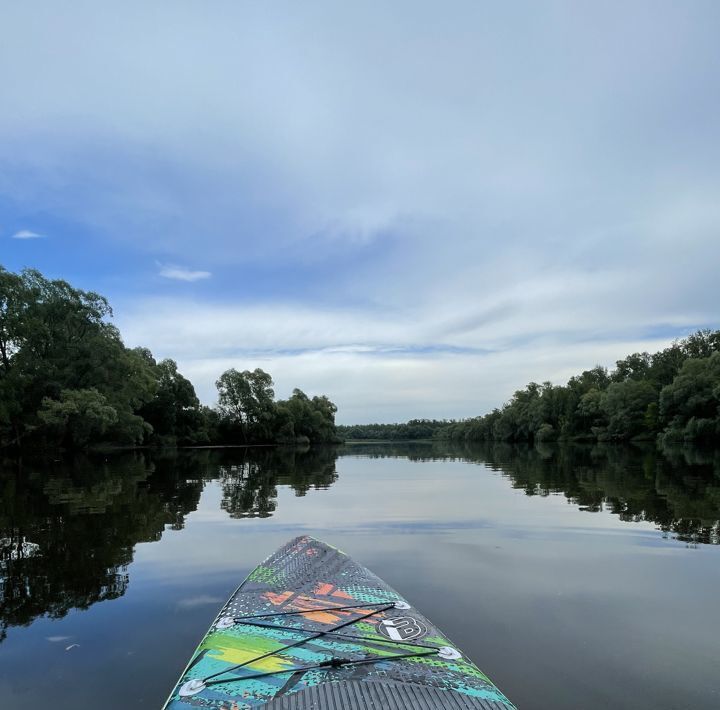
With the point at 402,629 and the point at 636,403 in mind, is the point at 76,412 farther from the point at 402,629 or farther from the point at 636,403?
the point at 636,403

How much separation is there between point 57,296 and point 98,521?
4126 centimetres

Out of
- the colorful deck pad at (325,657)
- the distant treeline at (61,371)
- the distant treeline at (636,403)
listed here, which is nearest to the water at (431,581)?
the colorful deck pad at (325,657)

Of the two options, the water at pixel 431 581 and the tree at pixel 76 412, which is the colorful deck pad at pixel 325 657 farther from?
the tree at pixel 76 412

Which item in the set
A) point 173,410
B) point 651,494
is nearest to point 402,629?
point 651,494

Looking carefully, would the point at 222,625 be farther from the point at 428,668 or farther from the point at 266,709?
the point at 428,668

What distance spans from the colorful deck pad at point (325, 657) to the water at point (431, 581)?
0.86 metres

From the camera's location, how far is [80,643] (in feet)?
19.9

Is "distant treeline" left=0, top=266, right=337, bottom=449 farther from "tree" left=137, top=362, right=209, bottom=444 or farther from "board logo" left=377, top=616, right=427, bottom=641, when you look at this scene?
"board logo" left=377, top=616, right=427, bottom=641

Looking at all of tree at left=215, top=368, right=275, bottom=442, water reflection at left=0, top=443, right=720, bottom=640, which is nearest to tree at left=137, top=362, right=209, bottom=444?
tree at left=215, top=368, right=275, bottom=442

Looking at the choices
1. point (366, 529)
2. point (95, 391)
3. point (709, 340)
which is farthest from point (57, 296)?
point (709, 340)

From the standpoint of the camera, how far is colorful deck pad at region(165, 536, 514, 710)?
150 inches

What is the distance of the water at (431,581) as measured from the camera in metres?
5.17

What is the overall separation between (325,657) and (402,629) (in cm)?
92

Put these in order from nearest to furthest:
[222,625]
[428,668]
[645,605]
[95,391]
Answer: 1. [428,668]
2. [222,625]
3. [645,605]
4. [95,391]
